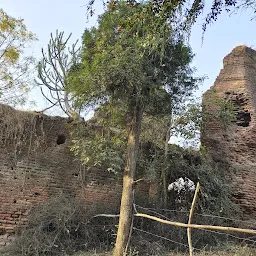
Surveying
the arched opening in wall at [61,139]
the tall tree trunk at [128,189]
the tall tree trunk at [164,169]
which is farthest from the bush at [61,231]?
the tall tree trunk at [164,169]

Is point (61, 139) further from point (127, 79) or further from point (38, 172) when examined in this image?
point (127, 79)

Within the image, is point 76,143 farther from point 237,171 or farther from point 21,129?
point 237,171

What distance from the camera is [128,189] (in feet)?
23.4

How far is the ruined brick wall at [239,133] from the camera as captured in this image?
10.3 m

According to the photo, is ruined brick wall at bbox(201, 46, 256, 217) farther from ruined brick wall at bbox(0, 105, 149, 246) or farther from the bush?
the bush

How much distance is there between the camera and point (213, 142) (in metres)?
11.0

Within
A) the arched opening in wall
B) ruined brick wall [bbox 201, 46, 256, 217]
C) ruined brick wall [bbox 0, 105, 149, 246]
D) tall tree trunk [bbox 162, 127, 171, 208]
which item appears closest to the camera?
ruined brick wall [bbox 0, 105, 149, 246]

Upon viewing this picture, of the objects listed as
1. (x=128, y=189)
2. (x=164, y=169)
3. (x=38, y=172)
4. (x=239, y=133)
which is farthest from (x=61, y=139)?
(x=239, y=133)

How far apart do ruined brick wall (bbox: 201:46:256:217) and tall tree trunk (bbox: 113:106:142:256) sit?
11.3ft

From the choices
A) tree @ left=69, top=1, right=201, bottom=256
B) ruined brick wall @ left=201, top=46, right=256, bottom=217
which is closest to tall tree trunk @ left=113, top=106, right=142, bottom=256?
tree @ left=69, top=1, right=201, bottom=256

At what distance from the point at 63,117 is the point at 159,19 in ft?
17.4

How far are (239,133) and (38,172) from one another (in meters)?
6.81

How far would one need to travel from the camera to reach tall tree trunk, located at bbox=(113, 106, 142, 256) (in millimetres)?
6707

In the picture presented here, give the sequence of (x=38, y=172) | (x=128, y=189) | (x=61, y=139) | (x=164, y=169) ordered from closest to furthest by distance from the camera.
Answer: (x=128, y=189)
(x=38, y=172)
(x=61, y=139)
(x=164, y=169)
